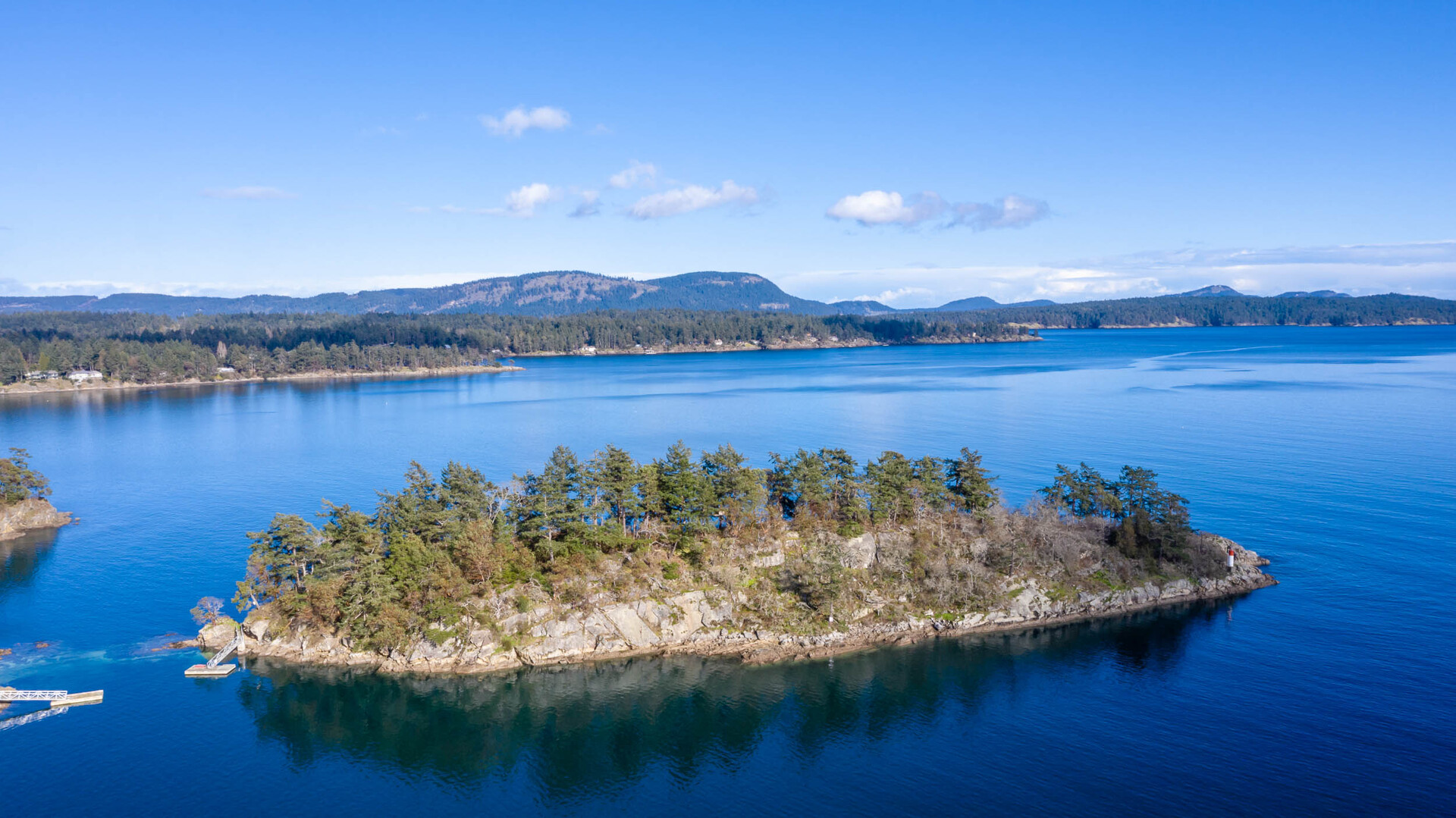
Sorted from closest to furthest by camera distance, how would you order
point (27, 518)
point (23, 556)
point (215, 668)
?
point (215, 668) → point (23, 556) → point (27, 518)

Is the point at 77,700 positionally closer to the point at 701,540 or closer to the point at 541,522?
the point at 541,522

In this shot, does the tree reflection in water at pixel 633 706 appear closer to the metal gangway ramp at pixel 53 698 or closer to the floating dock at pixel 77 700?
the floating dock at pixel 77 700

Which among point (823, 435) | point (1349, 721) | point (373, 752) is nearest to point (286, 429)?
point (823, 435)

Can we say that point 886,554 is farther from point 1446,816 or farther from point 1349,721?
point 1446,816

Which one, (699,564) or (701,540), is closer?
(699,564)

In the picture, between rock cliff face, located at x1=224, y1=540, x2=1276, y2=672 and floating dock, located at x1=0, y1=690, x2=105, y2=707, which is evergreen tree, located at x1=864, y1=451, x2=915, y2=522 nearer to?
rock cliff face, located at x1=224, y1=540, x2=1276, y2=672

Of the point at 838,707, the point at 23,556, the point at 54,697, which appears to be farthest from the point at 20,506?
the point at 838,707

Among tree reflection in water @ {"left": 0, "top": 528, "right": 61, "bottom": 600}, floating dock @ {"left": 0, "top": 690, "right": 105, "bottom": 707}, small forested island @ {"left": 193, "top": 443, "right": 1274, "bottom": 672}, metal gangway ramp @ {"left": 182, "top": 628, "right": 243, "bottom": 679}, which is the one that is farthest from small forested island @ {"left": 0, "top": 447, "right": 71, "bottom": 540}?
metal gangway ramp @ {"left": 182, "top": 628, "right": 243, "bottom": 679}

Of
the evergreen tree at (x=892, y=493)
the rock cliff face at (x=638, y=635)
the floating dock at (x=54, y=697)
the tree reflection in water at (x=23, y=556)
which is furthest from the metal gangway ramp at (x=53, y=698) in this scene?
the evergreen tree at (x=892, y=493)
